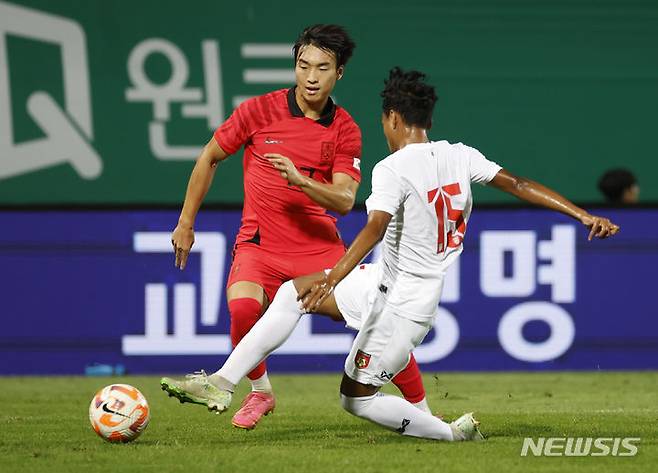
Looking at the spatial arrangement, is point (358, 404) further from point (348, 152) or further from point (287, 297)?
point (348, 152)

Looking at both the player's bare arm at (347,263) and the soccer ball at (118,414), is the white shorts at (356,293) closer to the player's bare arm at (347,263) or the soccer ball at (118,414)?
the player's bare arm at (347,263)

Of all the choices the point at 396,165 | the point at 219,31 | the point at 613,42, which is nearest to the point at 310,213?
the point at 396,165

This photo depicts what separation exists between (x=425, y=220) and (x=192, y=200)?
4.46 ft

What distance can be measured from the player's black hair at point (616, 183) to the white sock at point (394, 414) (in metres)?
5.98

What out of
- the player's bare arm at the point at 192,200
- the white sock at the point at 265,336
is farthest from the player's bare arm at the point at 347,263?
the player's bare arm at the point at 192,200

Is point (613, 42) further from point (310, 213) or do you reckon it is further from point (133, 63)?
point (310, 213)

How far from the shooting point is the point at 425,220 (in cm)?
582

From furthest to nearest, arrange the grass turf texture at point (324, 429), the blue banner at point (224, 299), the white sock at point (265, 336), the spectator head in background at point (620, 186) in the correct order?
the spectator head in background at point (620, 186), the blue banner at point (224, 299), the white sock at point (265, 336), the grass turf texture at point (324, 429)

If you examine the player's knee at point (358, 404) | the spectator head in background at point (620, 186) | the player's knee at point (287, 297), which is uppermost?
the player's knee at point (287, 297)

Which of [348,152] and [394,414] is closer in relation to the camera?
[394,414]

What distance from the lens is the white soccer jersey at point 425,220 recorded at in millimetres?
5785

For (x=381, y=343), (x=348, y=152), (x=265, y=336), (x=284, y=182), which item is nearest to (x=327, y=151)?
(x=348, y=152)

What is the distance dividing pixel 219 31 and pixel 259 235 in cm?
582

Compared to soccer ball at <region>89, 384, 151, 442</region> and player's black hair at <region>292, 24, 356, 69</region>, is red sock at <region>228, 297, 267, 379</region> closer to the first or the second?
soccer ball at <region>89, 384, 151, 442</region>
